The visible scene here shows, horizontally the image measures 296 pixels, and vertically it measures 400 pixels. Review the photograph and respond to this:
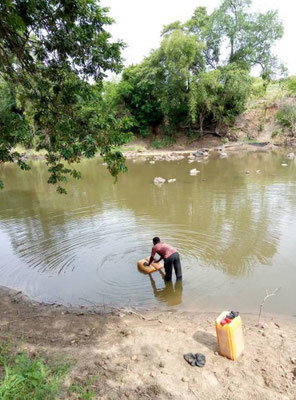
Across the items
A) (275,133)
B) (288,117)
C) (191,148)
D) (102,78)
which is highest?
(102,78)

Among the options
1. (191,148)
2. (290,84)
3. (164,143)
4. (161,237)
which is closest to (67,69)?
(161,237)

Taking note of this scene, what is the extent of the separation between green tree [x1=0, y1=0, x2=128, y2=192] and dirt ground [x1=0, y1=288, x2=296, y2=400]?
2.86 metres

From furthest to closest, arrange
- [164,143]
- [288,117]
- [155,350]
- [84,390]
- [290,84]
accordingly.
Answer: [164,143] < [290,84] < [288,117] < [155,350] < [84,390]

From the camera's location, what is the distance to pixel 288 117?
3231 cm

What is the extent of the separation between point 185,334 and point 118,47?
527 cm

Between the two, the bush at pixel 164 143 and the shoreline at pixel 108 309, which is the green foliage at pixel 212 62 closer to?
the bush at pixel 164 143

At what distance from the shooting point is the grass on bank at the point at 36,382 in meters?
3.16

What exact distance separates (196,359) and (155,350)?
635mm

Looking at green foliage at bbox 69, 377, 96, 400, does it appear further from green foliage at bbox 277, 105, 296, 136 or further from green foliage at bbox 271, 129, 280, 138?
green foliage at bbox 271, 129, 280, 138

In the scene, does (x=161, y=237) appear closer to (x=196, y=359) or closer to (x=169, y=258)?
(x=169, y=258)

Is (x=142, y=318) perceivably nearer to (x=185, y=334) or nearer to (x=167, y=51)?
(x=185, y=334)

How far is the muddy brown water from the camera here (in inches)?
263

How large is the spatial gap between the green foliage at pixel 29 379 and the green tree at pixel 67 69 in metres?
3.18

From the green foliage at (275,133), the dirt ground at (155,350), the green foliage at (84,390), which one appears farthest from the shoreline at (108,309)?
the green foliage at (275,133)
